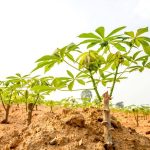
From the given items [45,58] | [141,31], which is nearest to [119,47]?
[141,31]

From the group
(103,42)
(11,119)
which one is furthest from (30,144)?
(11,119)

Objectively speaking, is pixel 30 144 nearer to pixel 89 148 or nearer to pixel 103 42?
pixel 89 148

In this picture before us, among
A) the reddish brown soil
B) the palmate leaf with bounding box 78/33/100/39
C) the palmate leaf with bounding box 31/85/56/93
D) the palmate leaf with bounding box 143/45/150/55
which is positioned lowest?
the reddish brown soil

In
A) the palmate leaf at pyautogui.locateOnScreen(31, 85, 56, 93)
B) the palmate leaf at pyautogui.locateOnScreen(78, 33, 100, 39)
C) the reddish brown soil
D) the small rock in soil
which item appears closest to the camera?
the palmate leaf at pyautogui.locateOnScreen(78, 33, 100, 39)

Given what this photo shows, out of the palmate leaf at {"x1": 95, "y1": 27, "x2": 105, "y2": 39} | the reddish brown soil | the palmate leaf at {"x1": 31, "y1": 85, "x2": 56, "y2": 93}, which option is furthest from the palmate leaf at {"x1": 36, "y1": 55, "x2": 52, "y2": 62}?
the reddish brown soil

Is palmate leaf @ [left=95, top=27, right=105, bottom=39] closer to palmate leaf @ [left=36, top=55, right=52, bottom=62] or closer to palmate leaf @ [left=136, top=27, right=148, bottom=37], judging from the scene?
palmate leaf @ [left=136, top=27, right=148, bottom=37]

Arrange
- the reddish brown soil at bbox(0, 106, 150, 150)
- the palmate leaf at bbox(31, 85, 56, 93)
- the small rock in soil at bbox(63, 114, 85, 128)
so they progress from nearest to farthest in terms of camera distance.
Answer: the palmate leaf at bbox(31, 85, 56, 93) < the reddish brown soil at bbox(0, 106, 150, 150) < the small rock in soil at bbox(63, 114, 85, 128)

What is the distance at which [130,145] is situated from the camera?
7.09 ft

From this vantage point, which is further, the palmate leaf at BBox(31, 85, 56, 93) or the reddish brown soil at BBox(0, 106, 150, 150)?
the reddish brown soil at BBox(0, 106, 150, 150)

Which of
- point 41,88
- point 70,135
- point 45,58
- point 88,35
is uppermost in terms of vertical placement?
point 88,35

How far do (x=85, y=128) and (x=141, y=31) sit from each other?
2.48ft

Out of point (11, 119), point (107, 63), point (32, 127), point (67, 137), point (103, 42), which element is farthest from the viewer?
point (11, 119)

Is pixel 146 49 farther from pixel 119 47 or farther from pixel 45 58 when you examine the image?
pixel 45 58

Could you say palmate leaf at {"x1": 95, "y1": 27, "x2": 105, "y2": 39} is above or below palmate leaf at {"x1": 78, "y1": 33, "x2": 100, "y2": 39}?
above
